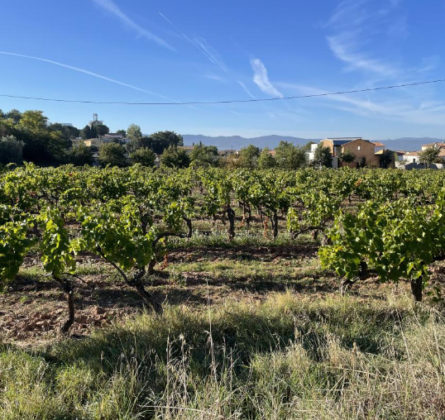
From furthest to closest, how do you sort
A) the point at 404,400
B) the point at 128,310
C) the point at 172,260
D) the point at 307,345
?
1. the point at 172,260
2. the point at 128,310
3. the point at 307,345
4. the point at 404,400

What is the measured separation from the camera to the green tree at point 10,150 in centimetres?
3688

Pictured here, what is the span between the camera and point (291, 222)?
30.7ft

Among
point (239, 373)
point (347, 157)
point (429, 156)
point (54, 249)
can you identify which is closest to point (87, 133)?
point (347, 157)

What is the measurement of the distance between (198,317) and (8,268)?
254 centimetres

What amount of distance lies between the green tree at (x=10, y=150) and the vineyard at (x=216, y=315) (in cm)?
3297

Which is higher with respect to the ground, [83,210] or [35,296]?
[83,210]

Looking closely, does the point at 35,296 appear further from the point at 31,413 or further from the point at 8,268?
the point at 31,413

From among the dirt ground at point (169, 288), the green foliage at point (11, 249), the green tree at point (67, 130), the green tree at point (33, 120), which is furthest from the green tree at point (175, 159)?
the green tree at point (67, 130)

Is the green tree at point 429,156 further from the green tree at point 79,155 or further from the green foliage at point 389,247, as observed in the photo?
the green foliage at point 389,247

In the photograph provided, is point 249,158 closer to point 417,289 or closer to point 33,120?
point 33,120

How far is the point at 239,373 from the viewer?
3.23 meters

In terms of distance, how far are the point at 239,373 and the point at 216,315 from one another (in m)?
1.26

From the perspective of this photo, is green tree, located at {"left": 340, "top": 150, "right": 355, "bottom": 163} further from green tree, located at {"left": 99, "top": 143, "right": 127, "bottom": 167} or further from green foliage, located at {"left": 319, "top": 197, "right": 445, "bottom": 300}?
green foliage, located at {"left": 319, "top": 197, "right": 445, "bottom": 300}

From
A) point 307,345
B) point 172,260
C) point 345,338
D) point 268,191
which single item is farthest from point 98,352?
point 268,191
